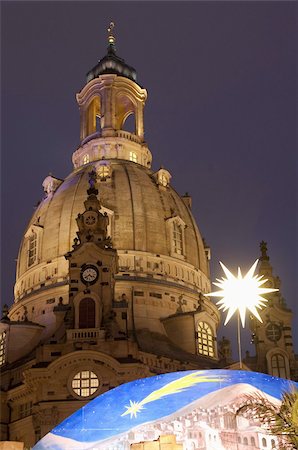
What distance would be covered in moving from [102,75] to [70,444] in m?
66.7

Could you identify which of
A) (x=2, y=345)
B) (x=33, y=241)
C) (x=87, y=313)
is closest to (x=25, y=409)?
(x=87, y=313)

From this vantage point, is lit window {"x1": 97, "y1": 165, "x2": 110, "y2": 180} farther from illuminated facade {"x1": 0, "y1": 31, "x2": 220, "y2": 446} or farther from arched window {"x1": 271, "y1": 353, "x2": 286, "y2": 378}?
arched window {"x1": 271, "y1": 353, "x2": 286, "y2": 378}

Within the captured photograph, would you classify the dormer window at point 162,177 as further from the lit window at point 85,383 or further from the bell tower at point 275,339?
the lit window at point 85,383

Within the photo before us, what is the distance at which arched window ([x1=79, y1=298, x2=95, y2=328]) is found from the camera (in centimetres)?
5750

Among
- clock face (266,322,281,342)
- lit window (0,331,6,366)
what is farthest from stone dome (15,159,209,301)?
clock face (266,322,281,342)

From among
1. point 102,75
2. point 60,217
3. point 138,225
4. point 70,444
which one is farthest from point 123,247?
point 70,444

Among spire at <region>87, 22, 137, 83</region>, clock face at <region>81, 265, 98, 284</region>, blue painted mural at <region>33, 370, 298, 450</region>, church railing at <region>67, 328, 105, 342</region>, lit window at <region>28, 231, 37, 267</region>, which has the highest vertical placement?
spire at <region>87, 22, 137, 83</region>

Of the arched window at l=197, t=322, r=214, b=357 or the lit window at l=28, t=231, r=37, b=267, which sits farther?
the lit window at l=28, t=231, r=37, b=267

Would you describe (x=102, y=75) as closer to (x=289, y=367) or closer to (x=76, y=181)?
(x=76, y=181)

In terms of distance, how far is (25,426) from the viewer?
183 feet

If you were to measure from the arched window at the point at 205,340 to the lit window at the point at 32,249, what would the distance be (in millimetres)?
18245

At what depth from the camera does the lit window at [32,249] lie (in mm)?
71812

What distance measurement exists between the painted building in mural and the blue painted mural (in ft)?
89.4

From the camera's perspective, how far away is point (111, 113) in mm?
84250
